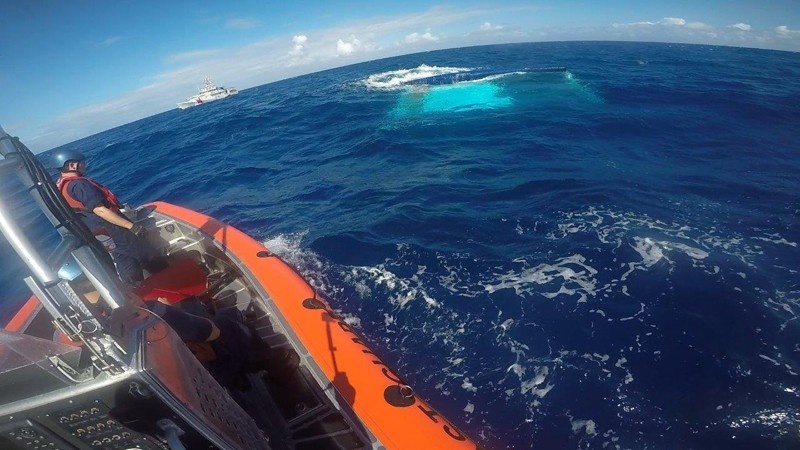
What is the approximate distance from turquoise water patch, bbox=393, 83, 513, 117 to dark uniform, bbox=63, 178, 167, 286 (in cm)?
1613

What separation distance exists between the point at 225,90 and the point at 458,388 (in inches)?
2995

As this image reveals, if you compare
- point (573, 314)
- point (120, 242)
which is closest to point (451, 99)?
point (573, 314)

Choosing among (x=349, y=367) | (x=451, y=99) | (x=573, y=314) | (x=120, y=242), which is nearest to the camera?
(x=349, y=367)

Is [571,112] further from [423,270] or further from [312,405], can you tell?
[312,405]

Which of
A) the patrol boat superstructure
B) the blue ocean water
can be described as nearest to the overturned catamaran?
the blue ocean water

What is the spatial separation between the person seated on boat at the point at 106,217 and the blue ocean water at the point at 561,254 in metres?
3.04

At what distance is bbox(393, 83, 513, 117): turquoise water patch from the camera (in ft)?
65.3

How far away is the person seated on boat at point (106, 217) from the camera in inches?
174

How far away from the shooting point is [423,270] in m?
7.20

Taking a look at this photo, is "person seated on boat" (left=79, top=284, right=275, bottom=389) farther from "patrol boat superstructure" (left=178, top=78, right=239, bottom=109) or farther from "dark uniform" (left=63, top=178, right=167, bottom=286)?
"patrol boat superstructure" (left=178, top=78, right=239, bottom=109)

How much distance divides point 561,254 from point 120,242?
797 cm

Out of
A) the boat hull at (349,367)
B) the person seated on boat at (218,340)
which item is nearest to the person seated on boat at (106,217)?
the person seated on boat at (218,340)

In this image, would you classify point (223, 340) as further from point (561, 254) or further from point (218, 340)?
point (561, 254)

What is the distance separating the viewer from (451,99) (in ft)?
71.4
